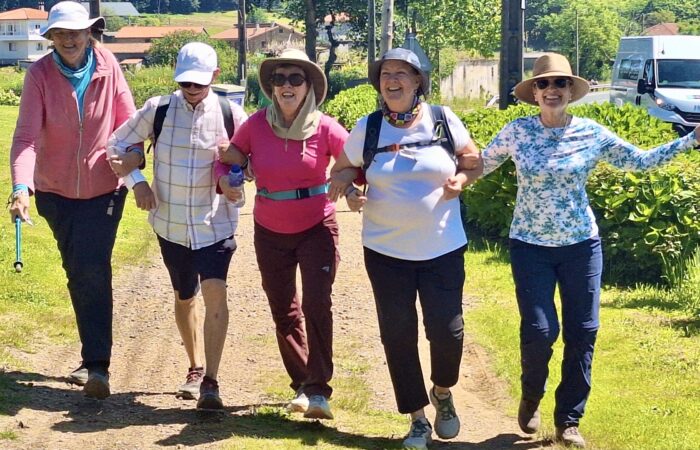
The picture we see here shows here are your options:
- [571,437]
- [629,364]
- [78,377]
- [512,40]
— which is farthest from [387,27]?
[571,437]

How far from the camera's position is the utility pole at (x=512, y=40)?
47.9 feet

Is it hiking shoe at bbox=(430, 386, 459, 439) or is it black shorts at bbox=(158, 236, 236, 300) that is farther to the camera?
black shorts at bbox=(158, 236, 236, 300)

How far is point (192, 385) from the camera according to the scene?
6.50 meters

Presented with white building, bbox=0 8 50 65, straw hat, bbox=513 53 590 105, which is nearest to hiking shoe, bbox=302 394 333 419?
straw hat, bbox=513 53 590 105

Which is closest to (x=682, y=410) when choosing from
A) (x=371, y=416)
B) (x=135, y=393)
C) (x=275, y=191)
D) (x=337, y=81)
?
(x=371, y=416)

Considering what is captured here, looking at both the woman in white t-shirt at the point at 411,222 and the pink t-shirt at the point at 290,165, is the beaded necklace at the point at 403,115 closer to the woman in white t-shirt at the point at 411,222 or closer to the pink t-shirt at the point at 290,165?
the woman in white t-shirt at the point at 411,222

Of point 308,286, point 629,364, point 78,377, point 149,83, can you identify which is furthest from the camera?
point 149,83

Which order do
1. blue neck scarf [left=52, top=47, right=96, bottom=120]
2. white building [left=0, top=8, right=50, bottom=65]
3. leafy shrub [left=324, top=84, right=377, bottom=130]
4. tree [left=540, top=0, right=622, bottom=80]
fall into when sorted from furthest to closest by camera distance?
white building [left=0, top=8, right=50, bottom=65]
tree [left=540, top=0, right=622, bottom=80]
leafy shrub [left=324, top=84, right=377, bottom=130]
blue neck scarf [left=52, top=47, right=96, bottom=120]

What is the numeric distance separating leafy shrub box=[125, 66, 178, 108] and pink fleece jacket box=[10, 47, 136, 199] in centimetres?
3885

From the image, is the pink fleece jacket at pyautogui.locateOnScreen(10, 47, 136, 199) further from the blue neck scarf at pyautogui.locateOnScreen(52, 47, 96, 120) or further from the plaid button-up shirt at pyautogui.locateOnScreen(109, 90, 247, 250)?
the plaid button-up shirt at pyautogui.locateOnScreen(109, 90, 247, 250)

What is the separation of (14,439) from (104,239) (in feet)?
4.20

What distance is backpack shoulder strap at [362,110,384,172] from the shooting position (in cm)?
543

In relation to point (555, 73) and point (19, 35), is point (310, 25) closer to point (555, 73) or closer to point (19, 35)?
point (555, 73)

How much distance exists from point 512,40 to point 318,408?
9.64 meters
